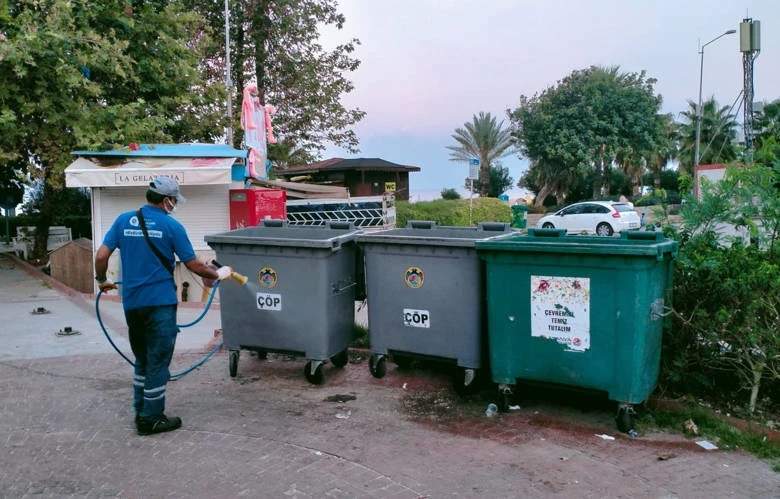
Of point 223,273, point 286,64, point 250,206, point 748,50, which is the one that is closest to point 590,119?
point 748,50

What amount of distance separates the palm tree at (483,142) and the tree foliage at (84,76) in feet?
106

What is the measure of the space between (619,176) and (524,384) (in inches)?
1949

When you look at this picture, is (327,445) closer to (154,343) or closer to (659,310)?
(154,343)

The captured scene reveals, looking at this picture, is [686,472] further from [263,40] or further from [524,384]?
[263,40]

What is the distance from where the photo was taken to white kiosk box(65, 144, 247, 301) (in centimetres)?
1052

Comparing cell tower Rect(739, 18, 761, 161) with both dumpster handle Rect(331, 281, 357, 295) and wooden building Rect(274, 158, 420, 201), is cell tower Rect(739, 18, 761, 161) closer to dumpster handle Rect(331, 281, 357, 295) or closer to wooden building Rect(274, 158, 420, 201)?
wooden building Rect(274, 158, 420, 201)

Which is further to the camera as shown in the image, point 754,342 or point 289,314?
point 289,314

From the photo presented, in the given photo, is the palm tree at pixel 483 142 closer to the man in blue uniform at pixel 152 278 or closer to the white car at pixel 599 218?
the white car at pixel 599 218

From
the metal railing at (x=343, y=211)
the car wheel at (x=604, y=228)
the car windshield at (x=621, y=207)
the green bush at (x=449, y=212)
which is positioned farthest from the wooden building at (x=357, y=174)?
the metal railing at (x=343, y=211)

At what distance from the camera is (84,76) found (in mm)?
12273

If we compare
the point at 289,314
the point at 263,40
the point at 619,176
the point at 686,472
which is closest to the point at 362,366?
the point at 289,314

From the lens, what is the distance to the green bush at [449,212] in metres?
23.5

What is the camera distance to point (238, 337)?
5.94 metres

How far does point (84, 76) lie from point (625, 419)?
37.2 ft
